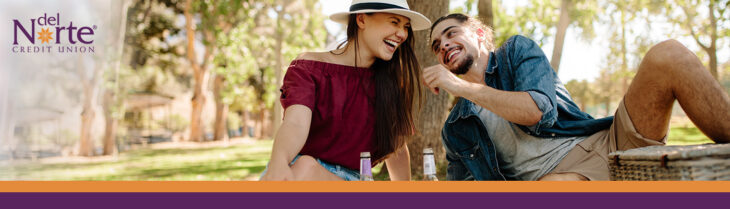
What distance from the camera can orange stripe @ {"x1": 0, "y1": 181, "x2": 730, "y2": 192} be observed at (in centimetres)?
179

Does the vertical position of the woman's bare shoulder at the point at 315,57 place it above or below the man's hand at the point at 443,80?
above

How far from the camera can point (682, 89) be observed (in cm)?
232

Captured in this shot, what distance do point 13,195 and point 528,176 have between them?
2.24 meters

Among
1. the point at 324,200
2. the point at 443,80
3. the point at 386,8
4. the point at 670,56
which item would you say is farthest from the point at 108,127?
the point at 670,56

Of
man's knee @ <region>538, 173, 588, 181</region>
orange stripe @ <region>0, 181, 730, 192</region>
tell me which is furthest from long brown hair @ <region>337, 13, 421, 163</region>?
orange stripe @ <region>0, 181, 730, 192</region>

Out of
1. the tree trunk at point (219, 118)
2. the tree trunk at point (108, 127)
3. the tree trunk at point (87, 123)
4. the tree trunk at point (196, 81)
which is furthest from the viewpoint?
the tree trunk at point (219, 118)

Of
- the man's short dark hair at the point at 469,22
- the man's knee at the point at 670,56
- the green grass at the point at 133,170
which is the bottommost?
the green grass at the point at 133,170

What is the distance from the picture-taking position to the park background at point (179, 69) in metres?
12.3

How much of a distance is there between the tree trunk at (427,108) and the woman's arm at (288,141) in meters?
3.71

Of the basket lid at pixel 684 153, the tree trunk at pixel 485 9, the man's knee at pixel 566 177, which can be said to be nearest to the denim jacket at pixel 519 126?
the man's knee at pixel 566 177

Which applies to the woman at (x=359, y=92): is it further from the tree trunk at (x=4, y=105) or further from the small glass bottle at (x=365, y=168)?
the tree trunk at (x=4, y=105)

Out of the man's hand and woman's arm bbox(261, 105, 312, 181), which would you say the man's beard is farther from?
woman's arm bbox(261, 105, 312, 181)

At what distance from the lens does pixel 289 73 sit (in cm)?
256

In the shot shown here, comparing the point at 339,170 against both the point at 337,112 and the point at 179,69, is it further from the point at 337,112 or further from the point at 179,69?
the point at 179,69
